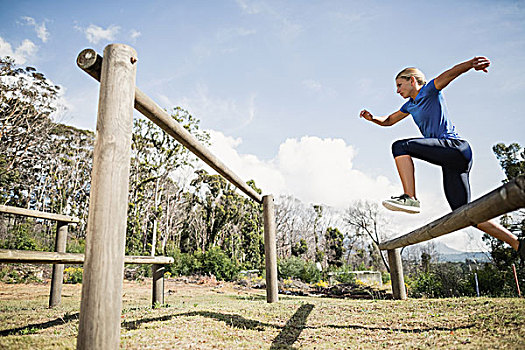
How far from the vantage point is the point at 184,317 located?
3.18 meters

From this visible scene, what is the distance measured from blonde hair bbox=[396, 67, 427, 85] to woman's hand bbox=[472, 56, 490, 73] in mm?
823

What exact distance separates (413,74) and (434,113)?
1.94 feet

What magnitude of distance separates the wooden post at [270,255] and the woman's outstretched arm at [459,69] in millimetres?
2763

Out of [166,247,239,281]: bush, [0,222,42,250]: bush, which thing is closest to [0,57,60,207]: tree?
[0,222,42,250]: bush

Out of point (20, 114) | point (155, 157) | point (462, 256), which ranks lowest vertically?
point (462, 256)

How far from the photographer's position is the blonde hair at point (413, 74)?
10.1 feet

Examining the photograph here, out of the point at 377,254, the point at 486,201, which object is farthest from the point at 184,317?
the point at 377,254

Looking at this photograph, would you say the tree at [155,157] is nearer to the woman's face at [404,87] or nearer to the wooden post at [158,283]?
the wooden post at [158,283]

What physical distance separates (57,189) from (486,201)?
22.5 meters

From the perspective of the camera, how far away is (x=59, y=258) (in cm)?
241

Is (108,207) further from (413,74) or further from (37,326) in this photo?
(413,74)

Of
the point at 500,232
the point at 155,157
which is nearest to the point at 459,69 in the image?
the point at 500,232

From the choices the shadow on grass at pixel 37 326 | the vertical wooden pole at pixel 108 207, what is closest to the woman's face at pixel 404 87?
the vertical wooden pole at pixel 108 207

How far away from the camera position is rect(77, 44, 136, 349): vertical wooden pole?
143 centimetres
